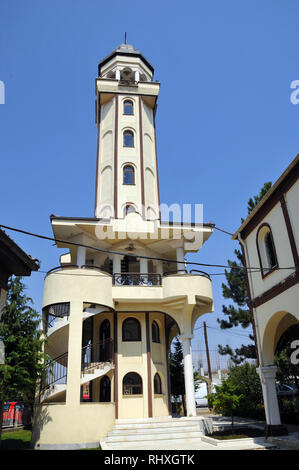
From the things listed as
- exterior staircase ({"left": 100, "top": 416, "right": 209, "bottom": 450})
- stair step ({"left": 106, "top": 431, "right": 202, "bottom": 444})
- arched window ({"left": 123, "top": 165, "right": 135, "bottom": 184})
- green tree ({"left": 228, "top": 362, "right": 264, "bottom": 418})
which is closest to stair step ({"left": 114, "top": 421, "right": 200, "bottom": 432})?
exterior staircase ({"left": 100, "top": 416, "right": 209, "bottom": 450})

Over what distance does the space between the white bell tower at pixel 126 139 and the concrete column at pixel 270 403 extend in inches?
456

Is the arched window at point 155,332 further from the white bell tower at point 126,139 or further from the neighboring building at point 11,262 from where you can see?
the neighboring building at point 11,262

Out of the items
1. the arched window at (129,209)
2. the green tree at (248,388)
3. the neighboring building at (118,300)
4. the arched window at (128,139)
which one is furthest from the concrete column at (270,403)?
the arched window at (128,139)

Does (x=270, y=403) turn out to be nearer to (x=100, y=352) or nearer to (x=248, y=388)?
(x=100, y=352)

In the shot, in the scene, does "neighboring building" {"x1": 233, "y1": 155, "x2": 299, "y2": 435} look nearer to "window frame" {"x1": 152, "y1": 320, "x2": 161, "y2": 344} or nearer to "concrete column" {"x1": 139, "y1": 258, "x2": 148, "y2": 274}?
"concrete column" {"x1": 139, "y1": 258, "x2": 148, "y2": 274}

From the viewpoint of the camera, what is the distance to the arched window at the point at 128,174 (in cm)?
2308

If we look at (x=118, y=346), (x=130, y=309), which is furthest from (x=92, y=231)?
(x=118, y=346)

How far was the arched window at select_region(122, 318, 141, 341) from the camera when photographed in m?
19.4

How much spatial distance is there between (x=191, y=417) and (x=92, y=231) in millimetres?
10516

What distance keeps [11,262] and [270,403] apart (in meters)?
9.90

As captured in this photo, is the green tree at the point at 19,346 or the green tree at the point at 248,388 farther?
the green tree at the point at 248,388

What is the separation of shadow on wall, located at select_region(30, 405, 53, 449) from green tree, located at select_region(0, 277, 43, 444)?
176 cm

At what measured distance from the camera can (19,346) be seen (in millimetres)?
12688

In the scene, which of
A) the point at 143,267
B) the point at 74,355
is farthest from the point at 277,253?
the point at 143,267
